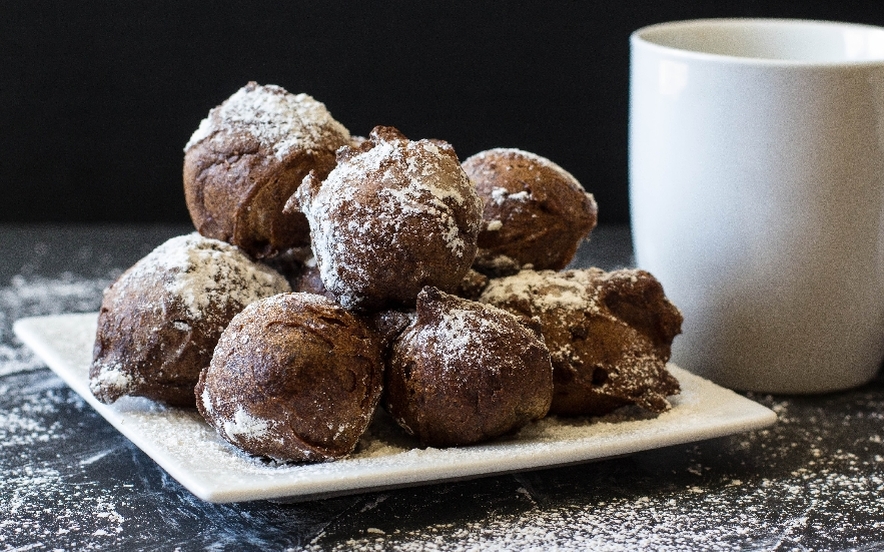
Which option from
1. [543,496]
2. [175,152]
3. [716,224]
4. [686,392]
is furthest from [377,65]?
[543,496]

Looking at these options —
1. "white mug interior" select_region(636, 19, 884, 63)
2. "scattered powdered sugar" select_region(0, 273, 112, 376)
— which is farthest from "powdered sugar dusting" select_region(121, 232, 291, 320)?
"white mug interior" select_region(636, 19, 884, 63)

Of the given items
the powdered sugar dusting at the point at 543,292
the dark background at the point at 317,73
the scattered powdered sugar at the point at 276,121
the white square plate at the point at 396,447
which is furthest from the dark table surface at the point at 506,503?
the dark background at the point at 317,73

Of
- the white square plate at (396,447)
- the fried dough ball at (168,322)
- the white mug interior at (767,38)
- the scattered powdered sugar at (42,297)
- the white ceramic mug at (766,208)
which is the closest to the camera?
the white square plate at (396,447)

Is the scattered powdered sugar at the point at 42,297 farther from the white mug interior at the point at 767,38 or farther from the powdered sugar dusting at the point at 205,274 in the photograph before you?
the white mug interior at the point at 767,38

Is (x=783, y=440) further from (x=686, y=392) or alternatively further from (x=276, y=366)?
(x=276, y=366)

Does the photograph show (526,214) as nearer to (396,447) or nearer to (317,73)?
(396,447)

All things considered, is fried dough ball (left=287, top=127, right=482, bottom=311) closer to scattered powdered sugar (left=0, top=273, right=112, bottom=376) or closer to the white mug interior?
the white mug interior

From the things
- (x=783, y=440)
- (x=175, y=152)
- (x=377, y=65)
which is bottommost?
(x=783, y=440)
